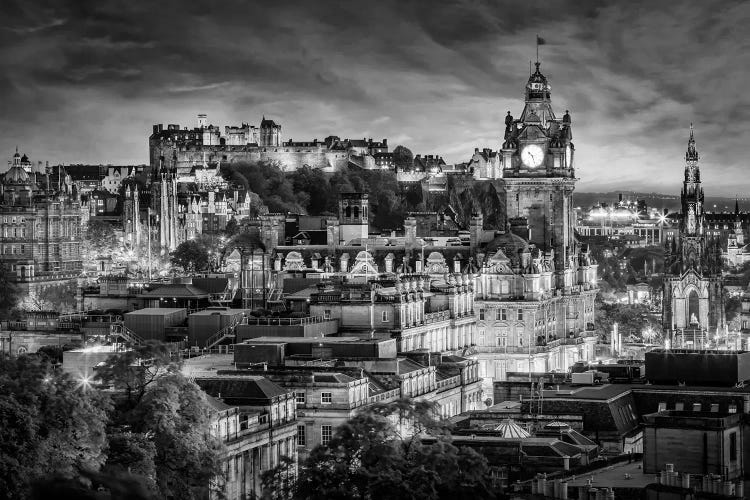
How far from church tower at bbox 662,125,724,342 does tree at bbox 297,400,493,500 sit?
111142 mm

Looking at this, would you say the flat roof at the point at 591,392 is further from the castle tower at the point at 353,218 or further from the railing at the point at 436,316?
the castle tower at the point at 353,218

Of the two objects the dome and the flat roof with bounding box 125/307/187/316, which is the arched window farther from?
the flat roof with bounding box 125/307/187/316

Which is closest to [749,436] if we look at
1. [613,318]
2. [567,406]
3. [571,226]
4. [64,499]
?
[567,406]

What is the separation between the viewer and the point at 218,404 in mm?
75375

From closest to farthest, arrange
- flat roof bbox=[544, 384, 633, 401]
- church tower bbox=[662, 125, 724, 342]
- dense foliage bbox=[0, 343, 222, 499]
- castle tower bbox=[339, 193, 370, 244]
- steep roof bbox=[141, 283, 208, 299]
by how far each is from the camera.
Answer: dense foliage bbox=[0, 343, 222, 499]
flat roof bbox=[544, 384, 633, 401]
steep roof bbox=[141, 283, 208, 299]
castle tower bbox=[339, 193, 370, 244]
church tower bbox=[662, 125, 724, 342]

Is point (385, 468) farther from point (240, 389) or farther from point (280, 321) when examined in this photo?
point (280, 321)

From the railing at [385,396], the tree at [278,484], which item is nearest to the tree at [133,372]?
the tree at [278,484]

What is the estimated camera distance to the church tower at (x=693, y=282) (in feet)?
598

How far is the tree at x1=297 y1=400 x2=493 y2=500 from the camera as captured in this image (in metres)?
63.4

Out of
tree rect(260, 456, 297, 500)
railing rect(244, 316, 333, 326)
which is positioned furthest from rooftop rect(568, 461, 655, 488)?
railing rect(244, 316, 333, 326)

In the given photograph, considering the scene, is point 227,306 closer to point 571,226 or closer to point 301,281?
point 301,281

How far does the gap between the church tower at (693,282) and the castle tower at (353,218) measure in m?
28.8

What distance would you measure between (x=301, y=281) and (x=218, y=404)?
203 feet

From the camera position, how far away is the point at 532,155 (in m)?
161
